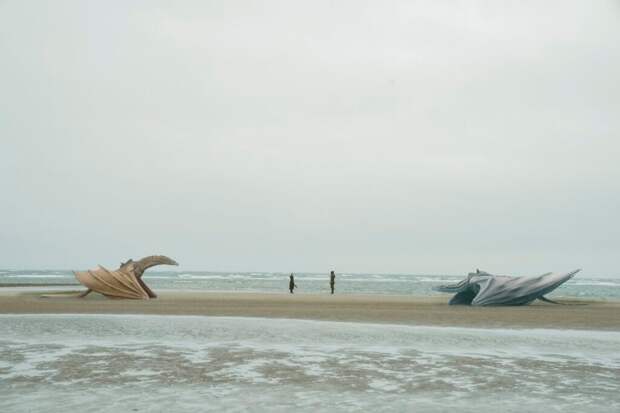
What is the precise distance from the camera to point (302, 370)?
37.0 feet

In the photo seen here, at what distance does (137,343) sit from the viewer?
15141mm

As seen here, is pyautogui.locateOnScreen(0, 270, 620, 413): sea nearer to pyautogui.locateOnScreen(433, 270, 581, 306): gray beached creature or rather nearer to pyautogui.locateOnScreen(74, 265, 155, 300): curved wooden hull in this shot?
pyautogui.locateOnScreen(433, 270, 581, 306): gray beached creature

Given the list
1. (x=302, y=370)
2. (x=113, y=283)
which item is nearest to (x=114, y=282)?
(x=113, y=283)

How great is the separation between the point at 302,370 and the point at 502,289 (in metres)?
24.5

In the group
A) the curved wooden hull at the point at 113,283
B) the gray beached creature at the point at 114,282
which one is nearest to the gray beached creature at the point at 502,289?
the gray beached creature at the point at 114,282

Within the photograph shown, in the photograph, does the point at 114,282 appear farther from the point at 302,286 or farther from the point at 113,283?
the point at 302,286

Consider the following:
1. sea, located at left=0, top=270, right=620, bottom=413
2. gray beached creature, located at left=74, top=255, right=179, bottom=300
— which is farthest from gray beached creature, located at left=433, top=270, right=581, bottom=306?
gray beached creature, located at left=74, top=255, right=179, bottom=300

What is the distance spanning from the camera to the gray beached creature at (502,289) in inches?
1309

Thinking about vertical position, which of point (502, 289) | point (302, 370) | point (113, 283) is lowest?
point (302, 370)

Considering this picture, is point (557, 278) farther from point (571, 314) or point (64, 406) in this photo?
point (64, 406)

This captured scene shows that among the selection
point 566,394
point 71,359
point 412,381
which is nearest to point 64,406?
point 71,359

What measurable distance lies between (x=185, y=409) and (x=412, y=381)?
3.96 metres

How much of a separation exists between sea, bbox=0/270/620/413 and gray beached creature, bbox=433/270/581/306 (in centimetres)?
1409

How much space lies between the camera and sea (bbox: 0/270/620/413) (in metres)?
8.59
